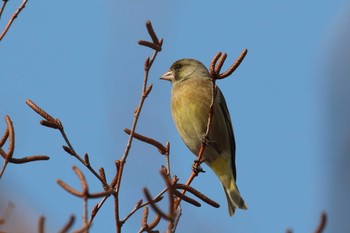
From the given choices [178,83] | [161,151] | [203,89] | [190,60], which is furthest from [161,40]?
[190,60]

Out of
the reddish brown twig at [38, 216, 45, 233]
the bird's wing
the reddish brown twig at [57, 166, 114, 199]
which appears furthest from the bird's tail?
the reddish brown twig at [38, 216, 45, 233]

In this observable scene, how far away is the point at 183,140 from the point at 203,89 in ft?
1.78

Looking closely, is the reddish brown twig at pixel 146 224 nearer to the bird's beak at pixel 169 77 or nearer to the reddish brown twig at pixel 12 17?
the reddish brown twig at pixel 12 17

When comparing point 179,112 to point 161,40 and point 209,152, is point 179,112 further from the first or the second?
point 161,40

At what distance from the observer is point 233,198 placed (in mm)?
6203

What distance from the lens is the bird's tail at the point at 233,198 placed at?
240 inches

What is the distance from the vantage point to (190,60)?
7.17 meters

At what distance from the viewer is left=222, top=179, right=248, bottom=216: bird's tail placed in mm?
6102

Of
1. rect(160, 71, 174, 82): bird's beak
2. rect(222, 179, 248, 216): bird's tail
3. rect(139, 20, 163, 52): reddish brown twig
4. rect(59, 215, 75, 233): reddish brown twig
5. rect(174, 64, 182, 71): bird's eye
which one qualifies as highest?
rect(174, 64, 182, 71): bird's eye

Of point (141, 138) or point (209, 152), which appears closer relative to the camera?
point (141, 138)

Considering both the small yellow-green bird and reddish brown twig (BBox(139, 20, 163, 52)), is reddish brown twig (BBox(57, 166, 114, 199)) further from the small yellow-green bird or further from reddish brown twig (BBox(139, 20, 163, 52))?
the small yellow-green bird

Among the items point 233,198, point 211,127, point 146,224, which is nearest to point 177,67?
point 211,127

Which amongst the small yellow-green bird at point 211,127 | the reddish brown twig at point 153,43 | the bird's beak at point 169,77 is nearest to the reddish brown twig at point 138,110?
the reddish brown twig at point 153,43

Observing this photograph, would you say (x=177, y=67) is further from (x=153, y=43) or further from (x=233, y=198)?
(x=153, y=43)
